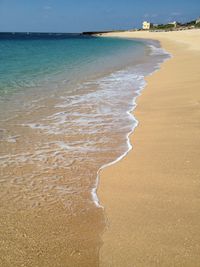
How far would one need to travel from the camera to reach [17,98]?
1064cm

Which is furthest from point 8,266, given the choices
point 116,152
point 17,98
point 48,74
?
point 48,74

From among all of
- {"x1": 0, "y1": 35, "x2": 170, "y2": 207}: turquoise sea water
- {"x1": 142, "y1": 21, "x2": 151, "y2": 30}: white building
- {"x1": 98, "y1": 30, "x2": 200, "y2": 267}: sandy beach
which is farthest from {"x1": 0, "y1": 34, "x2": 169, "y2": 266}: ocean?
{"x1": 142, "y1": 21, "x2": 151, "y2": 30}: white building

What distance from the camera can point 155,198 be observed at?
4.01 meters

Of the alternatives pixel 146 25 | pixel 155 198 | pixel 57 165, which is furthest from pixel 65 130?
pixel 146 25

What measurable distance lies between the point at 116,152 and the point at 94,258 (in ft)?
8.86

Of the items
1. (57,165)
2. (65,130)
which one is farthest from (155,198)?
(65,130)

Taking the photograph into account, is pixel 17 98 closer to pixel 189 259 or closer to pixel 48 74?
pixel 48 74

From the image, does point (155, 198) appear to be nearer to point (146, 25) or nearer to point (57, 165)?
point (57, 165)

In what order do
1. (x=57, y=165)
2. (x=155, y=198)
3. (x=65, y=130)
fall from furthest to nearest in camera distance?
1. (x=65, y=130)
2. (x=57, y=165)
3. (x=155, y=198)

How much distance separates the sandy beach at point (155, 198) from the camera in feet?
10.1

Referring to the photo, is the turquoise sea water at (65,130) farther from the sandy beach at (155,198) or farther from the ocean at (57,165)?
the sandy beach at (155,198)

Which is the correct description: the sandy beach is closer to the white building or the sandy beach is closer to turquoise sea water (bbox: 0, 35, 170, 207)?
turquoise sea water (bbox: 0, 35, 170, 207)

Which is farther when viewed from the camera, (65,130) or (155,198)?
(65,130)

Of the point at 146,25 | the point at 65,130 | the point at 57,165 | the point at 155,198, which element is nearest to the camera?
the point at 155,198
